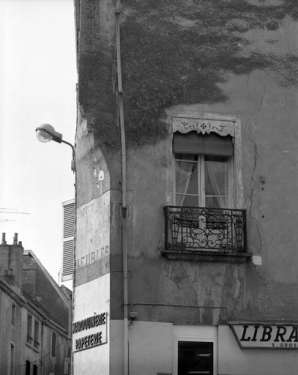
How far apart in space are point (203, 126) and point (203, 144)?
1.08ft

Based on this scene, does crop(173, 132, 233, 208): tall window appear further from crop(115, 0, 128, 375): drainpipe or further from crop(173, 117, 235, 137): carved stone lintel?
crop(115, 0, 128, 375): drainpipe

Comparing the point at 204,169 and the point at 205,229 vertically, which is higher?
the point at 204,169

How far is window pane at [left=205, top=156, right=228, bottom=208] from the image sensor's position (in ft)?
57.1

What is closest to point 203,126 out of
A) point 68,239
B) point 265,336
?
point 265,336

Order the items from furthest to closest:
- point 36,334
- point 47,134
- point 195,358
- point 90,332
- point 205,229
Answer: point 36,334, point 47,134, point 205,229, point 90,332, point 195,358

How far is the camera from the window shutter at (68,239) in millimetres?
19720

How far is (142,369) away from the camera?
52.4ft

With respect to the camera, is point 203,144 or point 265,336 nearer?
point 265,336

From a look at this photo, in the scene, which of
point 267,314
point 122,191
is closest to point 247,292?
point 267,314

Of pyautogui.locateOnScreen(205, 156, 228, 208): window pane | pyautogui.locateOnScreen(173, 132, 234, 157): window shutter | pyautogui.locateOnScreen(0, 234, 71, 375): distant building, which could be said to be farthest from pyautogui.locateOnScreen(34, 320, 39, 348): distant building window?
pyautogui.locateOnScreen(173, 132, 234, 157): window shutter

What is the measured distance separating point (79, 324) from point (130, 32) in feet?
18.0

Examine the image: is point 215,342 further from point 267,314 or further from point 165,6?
point 165,6

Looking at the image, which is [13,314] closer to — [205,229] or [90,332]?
[90,332]

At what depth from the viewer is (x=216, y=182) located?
17.5m
